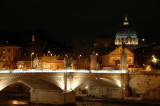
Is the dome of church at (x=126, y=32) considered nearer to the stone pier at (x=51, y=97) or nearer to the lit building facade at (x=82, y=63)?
the lit building facade at (x=82, y=63)

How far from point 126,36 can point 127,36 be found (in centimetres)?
37

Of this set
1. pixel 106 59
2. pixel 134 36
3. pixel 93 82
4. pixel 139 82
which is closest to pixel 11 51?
pixel 106 59

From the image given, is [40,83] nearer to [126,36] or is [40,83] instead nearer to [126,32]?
[126,36]

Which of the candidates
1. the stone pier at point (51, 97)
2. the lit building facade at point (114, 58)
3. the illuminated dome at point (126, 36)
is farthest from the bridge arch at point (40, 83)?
the illuminated dome at point (126, 36)

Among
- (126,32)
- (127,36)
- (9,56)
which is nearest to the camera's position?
(9,56)

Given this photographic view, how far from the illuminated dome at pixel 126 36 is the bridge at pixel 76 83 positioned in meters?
72.1

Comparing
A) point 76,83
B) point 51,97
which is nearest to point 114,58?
point 76,83

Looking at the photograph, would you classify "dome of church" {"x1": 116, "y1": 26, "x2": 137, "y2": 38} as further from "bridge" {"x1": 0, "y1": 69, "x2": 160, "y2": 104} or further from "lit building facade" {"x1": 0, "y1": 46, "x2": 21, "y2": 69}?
"bridge" {"x1": 0, "y1": 69, "x2": 160, "y2": 104}

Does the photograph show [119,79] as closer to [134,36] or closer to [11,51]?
[11,51]

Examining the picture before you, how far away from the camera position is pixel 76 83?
5778 cm

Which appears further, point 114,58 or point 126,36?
point 126,36

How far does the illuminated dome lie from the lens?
142 meters

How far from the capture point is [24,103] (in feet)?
192

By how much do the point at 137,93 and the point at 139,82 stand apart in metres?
1.85
